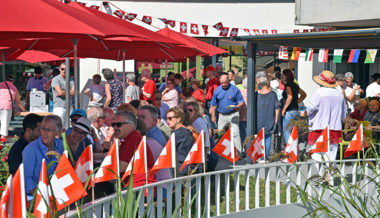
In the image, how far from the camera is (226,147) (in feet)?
25.7

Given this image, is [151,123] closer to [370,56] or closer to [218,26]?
[370,56]

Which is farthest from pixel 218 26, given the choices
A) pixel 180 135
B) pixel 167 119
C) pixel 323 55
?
pixel 180 135

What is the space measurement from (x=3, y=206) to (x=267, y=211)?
4052 millimetres

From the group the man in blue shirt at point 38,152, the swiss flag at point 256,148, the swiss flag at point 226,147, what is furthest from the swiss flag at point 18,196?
the swiss flag at point 256,148

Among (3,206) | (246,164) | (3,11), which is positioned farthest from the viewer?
(246,164)

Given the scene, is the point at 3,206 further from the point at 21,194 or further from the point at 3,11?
the point at 3,11

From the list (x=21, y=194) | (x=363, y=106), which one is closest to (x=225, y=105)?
(x=363, y=106)

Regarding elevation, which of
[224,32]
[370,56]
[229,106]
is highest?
[224,32]

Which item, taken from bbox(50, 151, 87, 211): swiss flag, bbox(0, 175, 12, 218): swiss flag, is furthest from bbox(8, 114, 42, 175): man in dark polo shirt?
bbox(0, 175, 12, 218): swiss flag

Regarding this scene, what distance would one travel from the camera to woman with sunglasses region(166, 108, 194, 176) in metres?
8.21

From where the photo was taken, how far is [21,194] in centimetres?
372

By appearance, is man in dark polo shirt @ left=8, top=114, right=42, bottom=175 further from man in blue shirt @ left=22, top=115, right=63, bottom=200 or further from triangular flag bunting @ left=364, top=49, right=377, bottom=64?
triangular flag bunting @ left=364, top=49, right=377, bottom=64

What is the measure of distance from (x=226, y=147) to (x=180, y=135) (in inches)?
26.0

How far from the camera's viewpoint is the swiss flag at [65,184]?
15.2 ft
